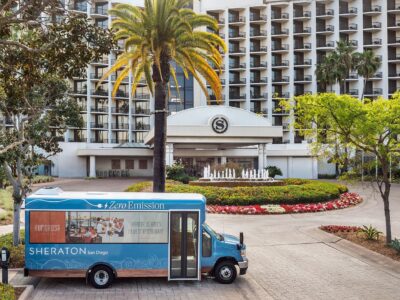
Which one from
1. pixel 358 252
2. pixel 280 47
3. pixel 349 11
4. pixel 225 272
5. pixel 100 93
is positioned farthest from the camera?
pixel 280 47

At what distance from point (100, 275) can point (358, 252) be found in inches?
400

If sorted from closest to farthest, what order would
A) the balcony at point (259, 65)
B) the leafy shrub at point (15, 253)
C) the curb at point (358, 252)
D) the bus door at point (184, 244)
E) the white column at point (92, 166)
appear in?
the bus door at point (184, 244), the leafy shrub at point (15, 253), the curb at point (358, 252), the white column at point (92, 166), the balcony at point (259, 65)

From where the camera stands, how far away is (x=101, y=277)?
13.0 meters

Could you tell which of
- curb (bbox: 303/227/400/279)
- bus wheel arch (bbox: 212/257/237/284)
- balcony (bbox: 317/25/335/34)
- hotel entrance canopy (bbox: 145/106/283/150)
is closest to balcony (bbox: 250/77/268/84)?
balcony (bbox: 317/25/335/34)

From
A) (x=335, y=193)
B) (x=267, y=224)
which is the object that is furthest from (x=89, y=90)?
(x=267, y=224)

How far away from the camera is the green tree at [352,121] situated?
→ 16797 millimetres

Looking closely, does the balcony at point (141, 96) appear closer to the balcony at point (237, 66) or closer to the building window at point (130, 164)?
the building window at point (130, 164)

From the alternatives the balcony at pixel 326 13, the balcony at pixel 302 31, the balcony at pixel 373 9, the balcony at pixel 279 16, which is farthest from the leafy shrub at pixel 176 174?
the balcony at pixel 373 9

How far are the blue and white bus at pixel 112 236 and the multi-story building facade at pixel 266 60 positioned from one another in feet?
216

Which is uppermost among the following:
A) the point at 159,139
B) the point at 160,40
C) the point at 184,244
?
the point at 160,40

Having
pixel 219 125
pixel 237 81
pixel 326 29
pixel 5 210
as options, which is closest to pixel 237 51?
pixel 237 81

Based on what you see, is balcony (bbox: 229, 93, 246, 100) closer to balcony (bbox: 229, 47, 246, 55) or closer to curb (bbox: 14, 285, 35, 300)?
balcony (bbox: 229, 47, 246, 55)

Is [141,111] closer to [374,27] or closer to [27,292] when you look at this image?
[374,27]

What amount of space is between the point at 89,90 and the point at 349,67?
42.4 m
